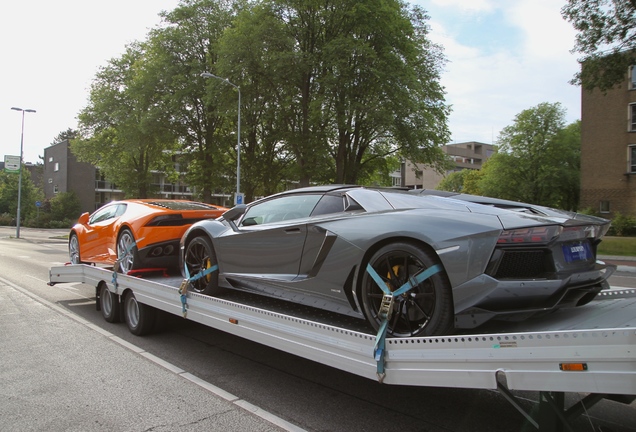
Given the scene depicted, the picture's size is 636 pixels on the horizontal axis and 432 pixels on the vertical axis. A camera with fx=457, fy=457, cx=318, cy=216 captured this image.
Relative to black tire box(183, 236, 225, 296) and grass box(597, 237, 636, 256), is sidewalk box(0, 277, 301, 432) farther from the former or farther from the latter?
grass box(597, 237, 636, 256)

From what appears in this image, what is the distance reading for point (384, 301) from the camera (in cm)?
314

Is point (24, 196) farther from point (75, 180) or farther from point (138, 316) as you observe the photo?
point (138, 316)

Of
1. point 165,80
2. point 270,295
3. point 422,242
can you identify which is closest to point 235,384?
point 270,295

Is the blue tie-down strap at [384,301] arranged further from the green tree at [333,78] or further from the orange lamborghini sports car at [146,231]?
the green tree at [333,78]

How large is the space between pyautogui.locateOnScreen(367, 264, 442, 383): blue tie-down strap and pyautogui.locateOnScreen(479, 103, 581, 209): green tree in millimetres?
54429

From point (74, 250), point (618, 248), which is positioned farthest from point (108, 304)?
point (618, 248)

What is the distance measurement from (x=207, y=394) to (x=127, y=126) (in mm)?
30780

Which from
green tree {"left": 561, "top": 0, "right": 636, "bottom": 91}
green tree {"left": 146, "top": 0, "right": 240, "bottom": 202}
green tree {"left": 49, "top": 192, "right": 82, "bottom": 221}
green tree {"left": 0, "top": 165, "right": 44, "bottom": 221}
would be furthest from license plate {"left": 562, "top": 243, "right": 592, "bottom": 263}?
green tree {"left": 0, "top": 165, "right": 44, "bottom": 221}

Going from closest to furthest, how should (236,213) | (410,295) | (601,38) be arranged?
(410,295) < (236,213) < (601,38)

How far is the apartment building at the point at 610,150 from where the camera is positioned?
34.2 metres

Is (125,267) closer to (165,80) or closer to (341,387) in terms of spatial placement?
(341,387)

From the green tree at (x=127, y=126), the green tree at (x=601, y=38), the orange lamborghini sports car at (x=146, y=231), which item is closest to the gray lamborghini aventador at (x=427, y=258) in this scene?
the orange lamborghini sports car at (x=146, y=231)

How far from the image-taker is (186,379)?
442 cm

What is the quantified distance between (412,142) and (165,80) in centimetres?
1628
